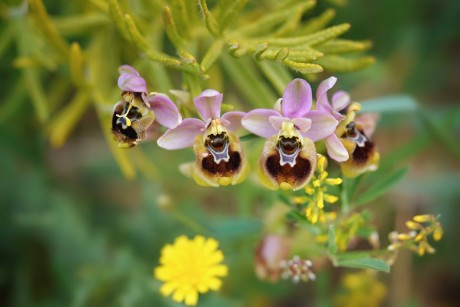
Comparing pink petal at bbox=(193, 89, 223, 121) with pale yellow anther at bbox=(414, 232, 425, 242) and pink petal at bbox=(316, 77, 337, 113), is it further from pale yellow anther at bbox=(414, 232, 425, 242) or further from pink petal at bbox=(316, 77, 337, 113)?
pale yellow anther at bbox=(414, 232, 425, 242)

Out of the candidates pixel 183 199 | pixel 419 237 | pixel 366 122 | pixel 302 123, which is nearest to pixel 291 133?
pixel 302 123

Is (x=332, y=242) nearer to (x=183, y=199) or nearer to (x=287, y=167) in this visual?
(x=287, y=167)

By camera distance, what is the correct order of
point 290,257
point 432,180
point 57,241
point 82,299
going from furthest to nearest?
point 432,180
point 57,241
point 82,299
point 290,257

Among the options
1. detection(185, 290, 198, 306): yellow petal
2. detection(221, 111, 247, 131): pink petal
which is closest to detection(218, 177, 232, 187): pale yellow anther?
detection(221, 111, 247, 131): pink petal

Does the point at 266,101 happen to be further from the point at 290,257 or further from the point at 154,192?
the point at 154,192

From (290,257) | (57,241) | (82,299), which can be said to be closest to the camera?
(290,257)

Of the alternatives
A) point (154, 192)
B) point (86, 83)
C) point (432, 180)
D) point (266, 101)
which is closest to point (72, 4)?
point (86, 83)

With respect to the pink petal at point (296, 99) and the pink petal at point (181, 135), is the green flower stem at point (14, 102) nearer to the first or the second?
the pink petal at point (181, 135)
